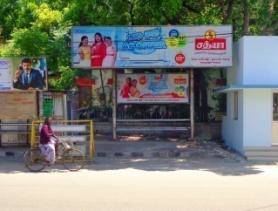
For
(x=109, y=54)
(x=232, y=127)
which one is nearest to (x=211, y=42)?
(x=232, y=127)

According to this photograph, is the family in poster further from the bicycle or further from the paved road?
the bicycle

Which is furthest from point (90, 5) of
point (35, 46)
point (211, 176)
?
point (211, 176)

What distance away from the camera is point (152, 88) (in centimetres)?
2470

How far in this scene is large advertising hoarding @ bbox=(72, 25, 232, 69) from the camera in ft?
74.2

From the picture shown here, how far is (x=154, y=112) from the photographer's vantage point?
25656mm

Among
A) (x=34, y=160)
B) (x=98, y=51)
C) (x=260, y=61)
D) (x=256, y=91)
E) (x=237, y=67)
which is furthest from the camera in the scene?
(x=98, y=51)

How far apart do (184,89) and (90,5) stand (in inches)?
209

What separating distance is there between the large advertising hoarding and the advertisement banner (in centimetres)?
193

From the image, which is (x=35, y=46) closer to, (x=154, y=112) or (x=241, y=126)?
(x=154, y=112)

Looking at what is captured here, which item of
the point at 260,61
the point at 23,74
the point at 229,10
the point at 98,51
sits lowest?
the point at 23,74

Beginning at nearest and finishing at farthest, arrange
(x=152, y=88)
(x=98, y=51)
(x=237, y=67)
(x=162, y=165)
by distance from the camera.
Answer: (x=162, y=165), (x=237, y=67), (x=98, y=51), (x=152, y=88)

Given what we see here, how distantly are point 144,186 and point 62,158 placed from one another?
5.29 m

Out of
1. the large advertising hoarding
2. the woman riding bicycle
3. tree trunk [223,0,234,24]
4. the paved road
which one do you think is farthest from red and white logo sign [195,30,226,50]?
the woman riding bicycle

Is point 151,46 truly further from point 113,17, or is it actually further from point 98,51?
point 113,17
